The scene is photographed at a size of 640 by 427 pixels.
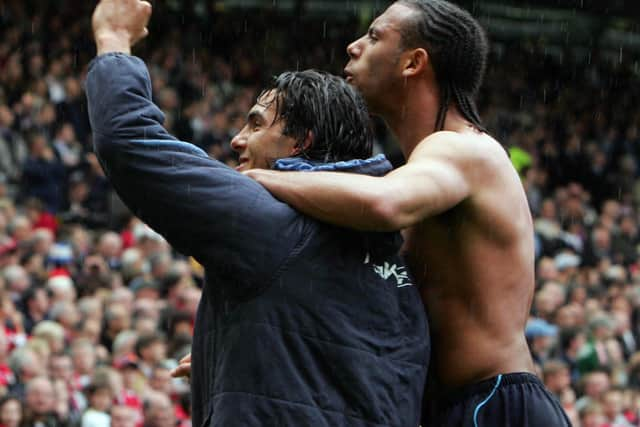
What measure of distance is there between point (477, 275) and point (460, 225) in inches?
5.8

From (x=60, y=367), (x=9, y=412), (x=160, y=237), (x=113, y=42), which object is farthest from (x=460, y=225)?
(x=160, y=237)

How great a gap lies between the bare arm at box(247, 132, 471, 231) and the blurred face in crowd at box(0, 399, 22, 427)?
162 inches

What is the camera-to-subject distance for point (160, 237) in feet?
34.5

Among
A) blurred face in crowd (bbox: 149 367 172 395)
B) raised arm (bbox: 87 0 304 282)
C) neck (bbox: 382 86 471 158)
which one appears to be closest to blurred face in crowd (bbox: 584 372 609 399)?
blurred face in crowd (bbox: 149 367 172 395)

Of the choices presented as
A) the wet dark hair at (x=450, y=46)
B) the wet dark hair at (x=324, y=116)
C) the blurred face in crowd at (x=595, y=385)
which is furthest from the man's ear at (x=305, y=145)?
the blurred face in crowd at (x=595, y=385)

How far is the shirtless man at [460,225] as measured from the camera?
371 cm

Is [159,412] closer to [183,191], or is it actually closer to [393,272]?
[393,272]

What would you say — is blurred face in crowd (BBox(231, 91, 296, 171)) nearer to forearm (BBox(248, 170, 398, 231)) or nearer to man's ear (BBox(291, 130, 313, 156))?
man's ear (BBox(291, 130, 313, 156))

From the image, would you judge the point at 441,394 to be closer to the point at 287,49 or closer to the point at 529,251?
the point at 529,251

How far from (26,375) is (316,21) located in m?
14.8

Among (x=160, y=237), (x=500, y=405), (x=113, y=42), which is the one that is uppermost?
(x=113, y=42)

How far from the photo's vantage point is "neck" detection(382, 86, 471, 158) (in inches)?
152

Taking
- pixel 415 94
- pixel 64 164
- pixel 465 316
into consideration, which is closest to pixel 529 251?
pixel 465 316

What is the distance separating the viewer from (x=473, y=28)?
387cm
